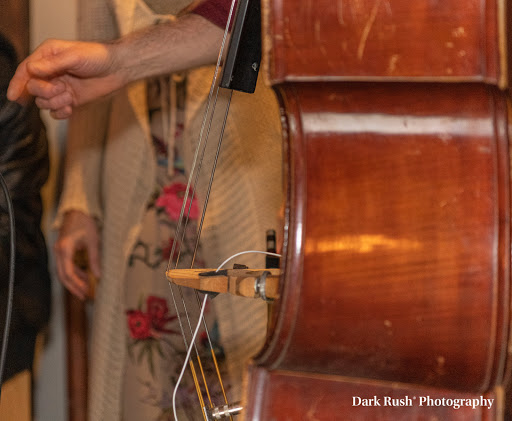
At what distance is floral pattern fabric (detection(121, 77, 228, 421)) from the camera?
989mm

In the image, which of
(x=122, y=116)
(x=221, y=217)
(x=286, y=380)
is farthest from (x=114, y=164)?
(x=286, y=380)

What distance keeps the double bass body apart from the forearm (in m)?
0.31

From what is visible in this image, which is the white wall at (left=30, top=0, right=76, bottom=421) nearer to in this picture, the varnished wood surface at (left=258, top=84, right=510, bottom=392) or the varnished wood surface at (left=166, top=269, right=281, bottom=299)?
the varnished wood surface at (left=166, top=269, right=281, bottom=299)

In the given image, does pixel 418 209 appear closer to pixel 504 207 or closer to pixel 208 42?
pixel 504 207

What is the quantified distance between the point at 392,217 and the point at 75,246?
76 centimetres


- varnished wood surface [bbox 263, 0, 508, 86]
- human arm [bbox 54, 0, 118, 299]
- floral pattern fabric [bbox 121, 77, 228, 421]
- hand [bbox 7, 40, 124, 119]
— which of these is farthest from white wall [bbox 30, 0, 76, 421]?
varnished wood surface [bbox 263, 0, 508, 86]

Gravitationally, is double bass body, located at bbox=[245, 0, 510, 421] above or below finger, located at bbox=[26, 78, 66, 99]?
below

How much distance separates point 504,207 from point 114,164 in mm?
743

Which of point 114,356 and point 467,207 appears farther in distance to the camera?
point 114,356

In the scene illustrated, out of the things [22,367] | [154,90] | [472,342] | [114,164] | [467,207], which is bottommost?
[22,367]

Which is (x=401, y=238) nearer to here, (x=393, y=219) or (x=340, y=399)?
(x=393, y=219)

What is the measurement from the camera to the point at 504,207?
1.52 ft

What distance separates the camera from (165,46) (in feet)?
2.67

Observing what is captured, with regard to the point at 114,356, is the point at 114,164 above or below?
above
